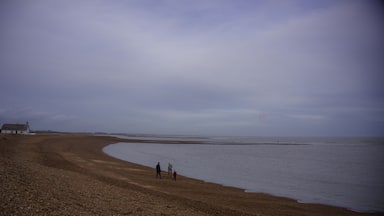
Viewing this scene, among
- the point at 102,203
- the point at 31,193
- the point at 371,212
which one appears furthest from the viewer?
the point at 371,212

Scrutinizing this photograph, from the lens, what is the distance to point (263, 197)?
18.9m

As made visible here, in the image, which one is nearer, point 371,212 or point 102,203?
point 102,203

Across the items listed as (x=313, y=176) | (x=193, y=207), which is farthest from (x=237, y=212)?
(x=313, y=176)

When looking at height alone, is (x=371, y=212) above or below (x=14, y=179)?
below

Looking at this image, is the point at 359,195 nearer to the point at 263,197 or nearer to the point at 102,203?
the point at 263,197

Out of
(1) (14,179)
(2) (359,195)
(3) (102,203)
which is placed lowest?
(2) (359,195)

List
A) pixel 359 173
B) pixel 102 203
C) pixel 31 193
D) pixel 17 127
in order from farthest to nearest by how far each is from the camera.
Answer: pixel 17 127 → pixel 359 173 → pixel 102 203 → pixel 31 193

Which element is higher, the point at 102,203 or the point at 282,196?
the point at 102,203

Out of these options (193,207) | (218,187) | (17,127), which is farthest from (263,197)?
(17,127)

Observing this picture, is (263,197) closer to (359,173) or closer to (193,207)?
(193,207)

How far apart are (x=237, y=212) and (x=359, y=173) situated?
2586 centimetres


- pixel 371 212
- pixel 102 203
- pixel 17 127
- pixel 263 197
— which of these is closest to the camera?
pixel 102 203

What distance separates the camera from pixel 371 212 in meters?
16.6

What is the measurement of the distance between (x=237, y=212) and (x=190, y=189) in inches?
261
